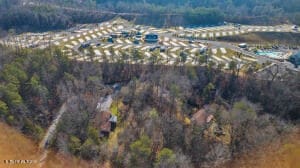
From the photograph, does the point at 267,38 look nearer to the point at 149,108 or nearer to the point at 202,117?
the point at 202,117

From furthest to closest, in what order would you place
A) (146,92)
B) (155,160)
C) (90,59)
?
(90,59) → (146,92) → (155,160)

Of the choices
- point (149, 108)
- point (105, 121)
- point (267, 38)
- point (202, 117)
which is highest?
point (267, 38)

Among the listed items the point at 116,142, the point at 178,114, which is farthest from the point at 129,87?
the point at 116,142

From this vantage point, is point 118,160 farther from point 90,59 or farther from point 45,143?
A: point 90,59

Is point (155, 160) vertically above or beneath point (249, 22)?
beneath

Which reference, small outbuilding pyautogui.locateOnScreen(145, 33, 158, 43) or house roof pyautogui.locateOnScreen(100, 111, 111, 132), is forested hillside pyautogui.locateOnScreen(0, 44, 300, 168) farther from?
small outbuilding pyautogui.locateOnScreen(145, 33, 158, 43)

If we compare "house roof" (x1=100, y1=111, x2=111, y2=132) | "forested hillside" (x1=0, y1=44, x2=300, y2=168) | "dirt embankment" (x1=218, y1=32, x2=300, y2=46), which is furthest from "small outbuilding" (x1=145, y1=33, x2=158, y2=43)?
"house roof" (x1=100, y1=111, x2=111, y2=132)

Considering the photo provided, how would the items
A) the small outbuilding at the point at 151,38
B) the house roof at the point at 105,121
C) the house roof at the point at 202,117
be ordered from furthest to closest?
the small outbuilding at the point at 151,38, the house roof at the point at 202,117, the house roof at the point at 105,121

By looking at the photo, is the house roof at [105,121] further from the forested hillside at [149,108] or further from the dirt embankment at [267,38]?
the dirt embankment at [267,38]

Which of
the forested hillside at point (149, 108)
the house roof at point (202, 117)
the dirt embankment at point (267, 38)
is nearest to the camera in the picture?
the forested hillside at point (149, 108)

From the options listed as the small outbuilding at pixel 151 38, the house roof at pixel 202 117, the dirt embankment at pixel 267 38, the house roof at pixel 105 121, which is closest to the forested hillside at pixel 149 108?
the house roof at pixel 202 117

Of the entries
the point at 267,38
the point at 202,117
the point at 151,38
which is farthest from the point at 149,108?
the point at 267,38
